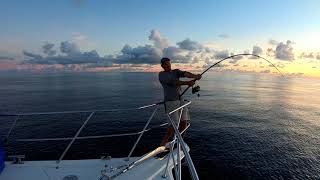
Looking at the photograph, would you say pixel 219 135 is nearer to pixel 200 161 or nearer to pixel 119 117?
pixel 200 161

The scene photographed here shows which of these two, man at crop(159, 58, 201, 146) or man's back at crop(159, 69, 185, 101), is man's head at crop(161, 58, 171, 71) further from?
man's back at crop(159, 69, 185, 101)

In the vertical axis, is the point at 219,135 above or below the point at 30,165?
below

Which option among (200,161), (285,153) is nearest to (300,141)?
(285,153)

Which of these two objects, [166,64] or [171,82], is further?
[171,82]

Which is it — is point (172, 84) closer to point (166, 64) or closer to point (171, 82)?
point (171, 82)

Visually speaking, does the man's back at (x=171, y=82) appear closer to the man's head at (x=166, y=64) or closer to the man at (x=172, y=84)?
the man at (x=172, y=84)

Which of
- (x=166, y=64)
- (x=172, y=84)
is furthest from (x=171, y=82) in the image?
(x=166, y=64)

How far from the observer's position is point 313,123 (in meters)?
44.3

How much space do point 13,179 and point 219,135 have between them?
1105 inches

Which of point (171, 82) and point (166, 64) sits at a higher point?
point (166, 64)

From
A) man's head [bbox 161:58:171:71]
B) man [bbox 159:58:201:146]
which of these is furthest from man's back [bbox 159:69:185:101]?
man's head [bbox 161:58:171:71]

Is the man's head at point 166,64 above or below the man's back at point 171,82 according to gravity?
above

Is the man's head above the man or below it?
above

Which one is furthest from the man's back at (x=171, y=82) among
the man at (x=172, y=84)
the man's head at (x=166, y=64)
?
the man's head at (x=166, y=64)
